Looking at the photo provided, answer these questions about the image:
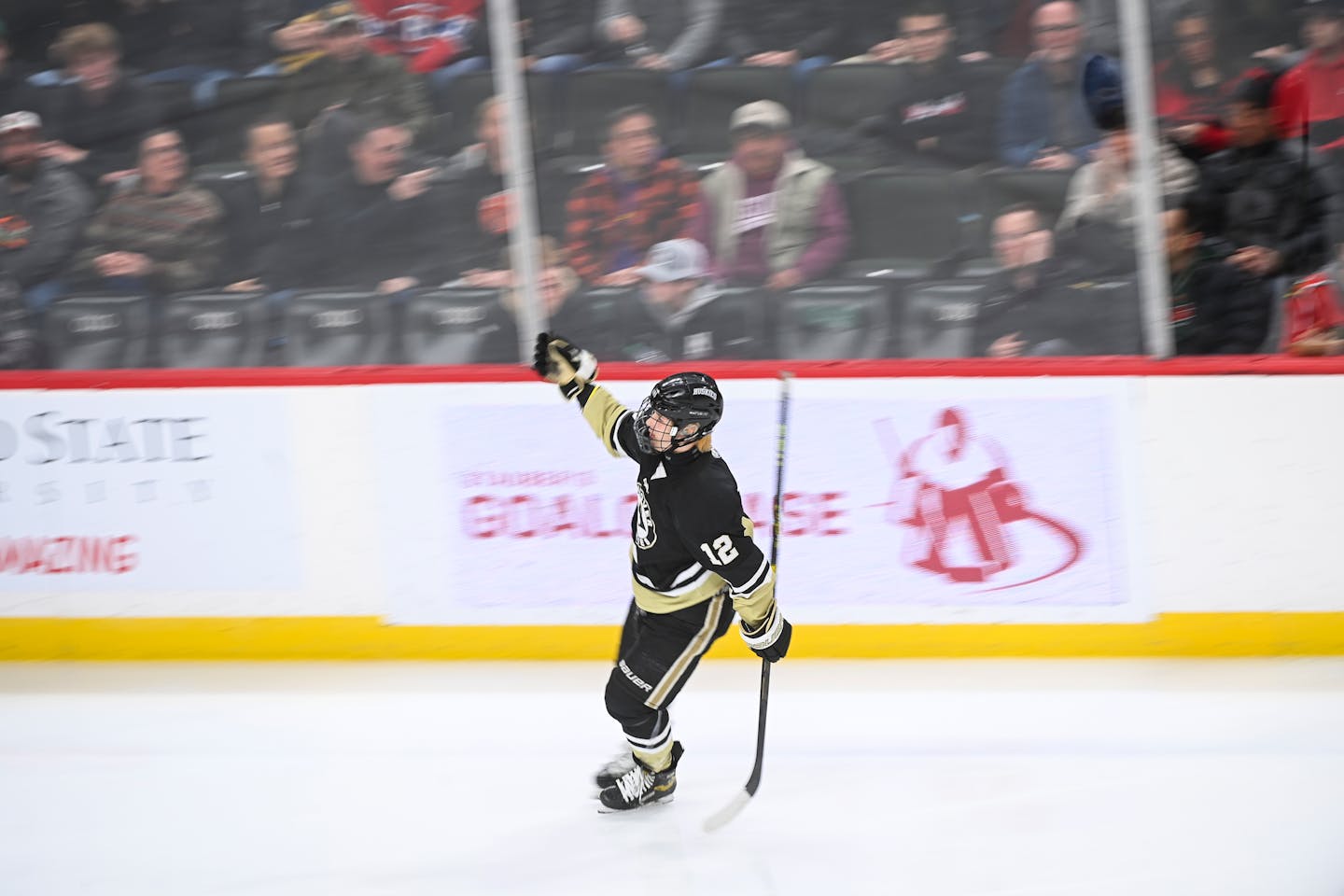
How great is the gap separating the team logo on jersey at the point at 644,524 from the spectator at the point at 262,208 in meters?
2.24

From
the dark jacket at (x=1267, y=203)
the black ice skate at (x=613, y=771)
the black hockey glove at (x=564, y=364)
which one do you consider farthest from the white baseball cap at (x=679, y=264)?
the black ice skate at (x=613, y=771)

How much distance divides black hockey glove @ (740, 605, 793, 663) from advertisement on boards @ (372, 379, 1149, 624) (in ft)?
4.05

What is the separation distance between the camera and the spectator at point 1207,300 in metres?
4.47

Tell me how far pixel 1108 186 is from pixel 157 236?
3.51m

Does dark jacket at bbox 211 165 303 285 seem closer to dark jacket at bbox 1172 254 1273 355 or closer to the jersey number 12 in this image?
the jersey number 12

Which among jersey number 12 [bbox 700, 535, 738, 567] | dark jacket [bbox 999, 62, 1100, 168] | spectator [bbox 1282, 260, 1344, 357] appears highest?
dark jacket [bbox 999, 62, 1100, 168]

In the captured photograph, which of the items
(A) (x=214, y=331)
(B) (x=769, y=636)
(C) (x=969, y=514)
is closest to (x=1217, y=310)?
(C) (x=969, y=514)

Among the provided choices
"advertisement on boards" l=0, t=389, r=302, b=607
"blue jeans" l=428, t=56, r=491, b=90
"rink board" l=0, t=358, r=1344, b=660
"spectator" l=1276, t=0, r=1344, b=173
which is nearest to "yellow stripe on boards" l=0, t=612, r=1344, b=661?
"rink board" l=0, t=358, r=1344, b=660

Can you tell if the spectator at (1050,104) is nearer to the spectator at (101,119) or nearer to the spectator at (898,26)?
the spectator at (898,26)

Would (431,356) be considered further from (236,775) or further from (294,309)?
(236,775)

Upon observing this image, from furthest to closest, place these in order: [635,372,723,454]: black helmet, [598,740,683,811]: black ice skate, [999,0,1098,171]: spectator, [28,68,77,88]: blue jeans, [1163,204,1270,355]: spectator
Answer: [28,68,77,88]: blue jeans < [999,0,1098,171]: spectator < [1163,204,1270,355]: spectator < [598,740,683,811]: black ice skate < [635,372,723,454]: black helmet

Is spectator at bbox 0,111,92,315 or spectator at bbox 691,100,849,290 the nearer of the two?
spectator at bbox 691,100,849,290

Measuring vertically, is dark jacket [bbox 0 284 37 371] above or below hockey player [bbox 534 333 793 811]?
above

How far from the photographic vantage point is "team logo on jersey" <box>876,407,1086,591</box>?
4.40 meters
